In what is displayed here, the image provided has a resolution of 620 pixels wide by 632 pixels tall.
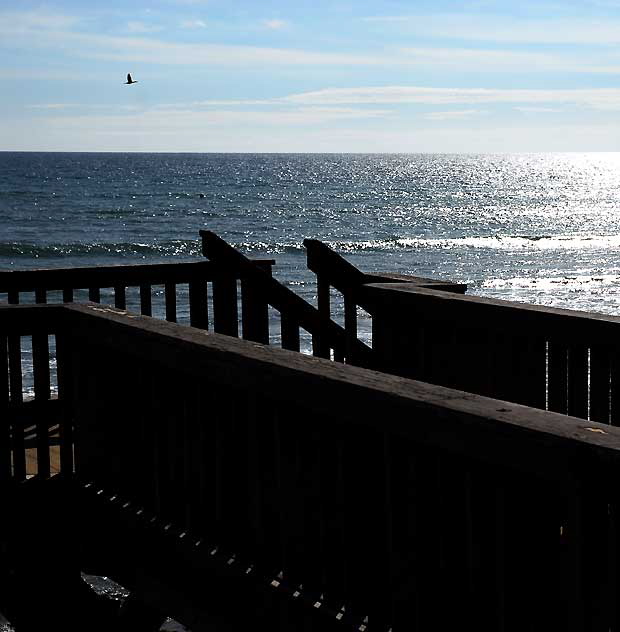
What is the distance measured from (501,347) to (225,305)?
2253mm

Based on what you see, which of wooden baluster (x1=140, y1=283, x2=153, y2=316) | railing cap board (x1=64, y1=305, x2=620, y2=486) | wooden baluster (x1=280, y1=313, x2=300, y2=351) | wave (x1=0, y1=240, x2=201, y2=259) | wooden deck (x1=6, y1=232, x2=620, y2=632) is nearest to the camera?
railing cap board (x1=64, y1=305, x2=620, y2=486)

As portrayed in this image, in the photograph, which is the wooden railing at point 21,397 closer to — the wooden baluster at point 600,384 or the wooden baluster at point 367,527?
the wooden baluster at point 367,527

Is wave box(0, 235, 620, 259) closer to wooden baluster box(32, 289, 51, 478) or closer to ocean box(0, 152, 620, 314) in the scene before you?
ocean box(0, 152, 620, 314)

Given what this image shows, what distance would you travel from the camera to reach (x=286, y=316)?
545 cm

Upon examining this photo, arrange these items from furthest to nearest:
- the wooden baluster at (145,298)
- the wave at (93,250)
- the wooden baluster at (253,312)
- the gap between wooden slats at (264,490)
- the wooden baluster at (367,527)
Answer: the wave at (93,250), the wooden baluster at (145,298), the wooden baluster at (253,312), the gap between wooden slats at (264,490), the wooden baluster at (367,527)

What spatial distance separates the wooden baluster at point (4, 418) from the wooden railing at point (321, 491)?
0.14 m

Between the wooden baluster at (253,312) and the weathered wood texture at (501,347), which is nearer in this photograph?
the weathered wood texture at (501,347)

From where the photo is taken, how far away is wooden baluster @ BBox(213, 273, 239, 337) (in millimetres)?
6137

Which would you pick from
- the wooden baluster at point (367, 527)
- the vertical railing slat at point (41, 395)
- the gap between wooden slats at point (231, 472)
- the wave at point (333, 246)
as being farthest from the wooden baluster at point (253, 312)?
the wave at point (333, 246)

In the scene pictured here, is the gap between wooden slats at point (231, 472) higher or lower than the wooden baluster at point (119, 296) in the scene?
lower

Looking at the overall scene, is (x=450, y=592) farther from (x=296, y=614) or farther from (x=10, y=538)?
(x=10, y=538)

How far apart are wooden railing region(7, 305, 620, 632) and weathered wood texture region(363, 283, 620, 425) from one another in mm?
1397

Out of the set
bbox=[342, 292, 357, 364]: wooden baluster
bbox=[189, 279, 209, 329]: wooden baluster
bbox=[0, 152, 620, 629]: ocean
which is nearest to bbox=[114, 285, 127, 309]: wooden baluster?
bbox=[189, 279, 209, 329]: wooden baluster

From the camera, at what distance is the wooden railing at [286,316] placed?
208 inches
